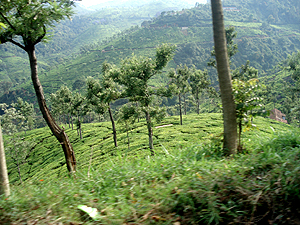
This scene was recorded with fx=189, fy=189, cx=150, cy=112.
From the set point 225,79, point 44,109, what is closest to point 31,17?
point 44,109

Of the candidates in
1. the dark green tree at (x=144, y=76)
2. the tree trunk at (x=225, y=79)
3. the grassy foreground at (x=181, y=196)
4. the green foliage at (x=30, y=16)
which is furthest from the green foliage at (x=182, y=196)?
the dark green tree at (x=144, y=76)

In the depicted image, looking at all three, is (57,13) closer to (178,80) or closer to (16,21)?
(16,21)

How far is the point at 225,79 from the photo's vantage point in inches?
174

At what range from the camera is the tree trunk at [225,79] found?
4359 mm

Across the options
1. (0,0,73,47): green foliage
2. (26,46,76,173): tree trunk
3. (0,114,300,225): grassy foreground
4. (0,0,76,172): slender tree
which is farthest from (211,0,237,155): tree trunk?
(26,46,76,173): tree trunk

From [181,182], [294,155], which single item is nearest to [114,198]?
[181,182]

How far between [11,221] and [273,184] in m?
4.23

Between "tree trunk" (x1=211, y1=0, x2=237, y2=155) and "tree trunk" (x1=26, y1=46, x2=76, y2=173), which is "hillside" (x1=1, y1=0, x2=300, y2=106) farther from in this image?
"tree trunk" (x1=211, y1=0, x2=237, y2=155)

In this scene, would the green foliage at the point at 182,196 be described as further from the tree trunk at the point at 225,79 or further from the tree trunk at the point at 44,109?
the tree trunk at the point at 44,109

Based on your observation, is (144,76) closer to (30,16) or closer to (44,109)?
(44,109)

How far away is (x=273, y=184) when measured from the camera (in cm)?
306

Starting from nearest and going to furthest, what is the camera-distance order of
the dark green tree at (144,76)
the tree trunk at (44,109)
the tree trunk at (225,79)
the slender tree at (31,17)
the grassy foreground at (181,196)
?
the grassy foreground at (181,196)
the tree trunk at (225,79)
the slender tree at (31,17)
the tree trunk at (44,109)
the dark green tree at (144,76)

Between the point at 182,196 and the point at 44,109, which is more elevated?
the point at 44,109

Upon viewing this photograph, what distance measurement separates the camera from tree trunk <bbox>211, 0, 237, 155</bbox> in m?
4.36
